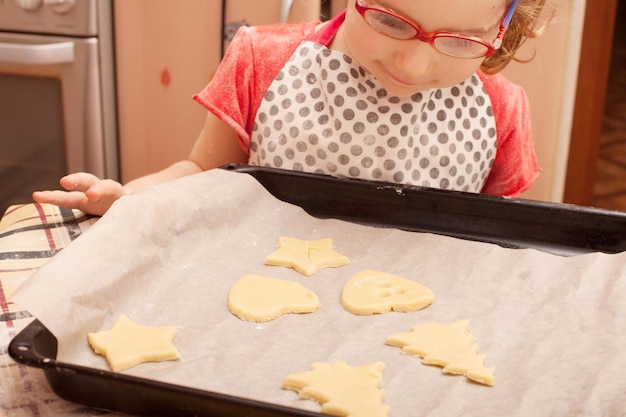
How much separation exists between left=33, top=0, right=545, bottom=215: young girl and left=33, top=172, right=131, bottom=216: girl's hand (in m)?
0.06

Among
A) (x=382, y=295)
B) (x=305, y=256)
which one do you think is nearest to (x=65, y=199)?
(x=305, y=256)

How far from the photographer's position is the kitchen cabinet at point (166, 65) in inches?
67.6

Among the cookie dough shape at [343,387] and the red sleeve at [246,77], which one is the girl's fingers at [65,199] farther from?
the cookie dough shape at [343,387]

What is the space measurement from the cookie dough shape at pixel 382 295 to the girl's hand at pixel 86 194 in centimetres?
30

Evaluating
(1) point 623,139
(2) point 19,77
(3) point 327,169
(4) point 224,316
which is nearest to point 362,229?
(3) point 327,169

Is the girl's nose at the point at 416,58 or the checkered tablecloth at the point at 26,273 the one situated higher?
the girl's nose at the point at 416,58

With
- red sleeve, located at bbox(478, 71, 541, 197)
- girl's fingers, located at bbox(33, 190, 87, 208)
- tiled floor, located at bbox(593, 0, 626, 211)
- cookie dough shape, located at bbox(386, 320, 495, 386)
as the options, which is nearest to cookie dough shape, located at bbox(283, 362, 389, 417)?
cookie dough shape, located at bbox(386, 320, 495, 386)

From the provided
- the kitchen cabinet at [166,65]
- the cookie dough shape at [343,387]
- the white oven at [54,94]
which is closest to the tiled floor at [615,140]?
the kitchen cabinet at [166,65]

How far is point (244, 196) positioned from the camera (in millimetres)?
944

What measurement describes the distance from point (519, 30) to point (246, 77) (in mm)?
385

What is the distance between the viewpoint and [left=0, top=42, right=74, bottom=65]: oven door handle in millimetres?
1673

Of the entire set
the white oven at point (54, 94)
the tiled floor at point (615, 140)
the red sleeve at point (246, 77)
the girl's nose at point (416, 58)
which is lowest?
the tiled floor at point (615, 140)

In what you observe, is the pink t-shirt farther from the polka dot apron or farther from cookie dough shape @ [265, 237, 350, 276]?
cookie dough shape @ [265, 237, 350, 276]

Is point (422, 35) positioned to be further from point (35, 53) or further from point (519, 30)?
point (35, 53)
